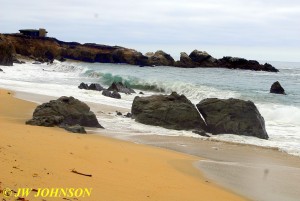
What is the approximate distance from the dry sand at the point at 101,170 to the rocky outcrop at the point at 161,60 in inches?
3269

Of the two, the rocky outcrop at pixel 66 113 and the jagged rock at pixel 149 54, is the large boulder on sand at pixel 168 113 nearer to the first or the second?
the rocky outcrop at pixel 66 113

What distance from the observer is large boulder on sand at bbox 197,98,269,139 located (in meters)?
12.4

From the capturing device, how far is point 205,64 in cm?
8756

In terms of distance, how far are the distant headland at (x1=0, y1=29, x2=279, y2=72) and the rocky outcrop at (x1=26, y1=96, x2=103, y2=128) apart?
6838 centimetres

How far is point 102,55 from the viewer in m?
99.6

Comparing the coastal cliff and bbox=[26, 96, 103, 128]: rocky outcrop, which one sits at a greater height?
the coastal cliff

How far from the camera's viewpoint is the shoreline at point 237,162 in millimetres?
6549

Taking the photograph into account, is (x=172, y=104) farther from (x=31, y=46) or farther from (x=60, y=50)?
(x=60, y=50)

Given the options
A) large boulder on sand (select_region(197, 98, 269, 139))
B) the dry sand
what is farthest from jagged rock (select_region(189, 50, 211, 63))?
the dry sand

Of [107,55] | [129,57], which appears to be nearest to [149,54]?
[129,57]

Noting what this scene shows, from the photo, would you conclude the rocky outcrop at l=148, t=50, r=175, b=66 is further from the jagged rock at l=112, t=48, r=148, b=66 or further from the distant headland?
the jagged rock at l=112, t=48, r=148, b=66

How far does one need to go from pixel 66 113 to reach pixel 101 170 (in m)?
5.62

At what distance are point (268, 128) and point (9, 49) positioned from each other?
42.2m

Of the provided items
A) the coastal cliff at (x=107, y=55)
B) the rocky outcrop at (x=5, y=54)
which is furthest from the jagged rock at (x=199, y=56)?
the rocky outcrop at (x=5, y=54)
